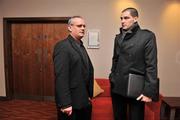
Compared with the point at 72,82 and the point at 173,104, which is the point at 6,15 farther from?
the point at 173,104

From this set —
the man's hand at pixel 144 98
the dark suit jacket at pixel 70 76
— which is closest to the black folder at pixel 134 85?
the man's hand at pixel 144 98

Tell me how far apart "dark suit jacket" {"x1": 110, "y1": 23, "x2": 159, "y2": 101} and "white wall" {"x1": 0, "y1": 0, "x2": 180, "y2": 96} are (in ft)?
7.61

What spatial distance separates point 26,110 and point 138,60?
2823 mm

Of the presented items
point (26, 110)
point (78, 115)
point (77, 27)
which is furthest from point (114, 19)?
point (78, 115)

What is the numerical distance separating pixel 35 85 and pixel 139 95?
3319 mm

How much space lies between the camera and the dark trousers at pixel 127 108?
2178 mm

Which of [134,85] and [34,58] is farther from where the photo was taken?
[34,58]

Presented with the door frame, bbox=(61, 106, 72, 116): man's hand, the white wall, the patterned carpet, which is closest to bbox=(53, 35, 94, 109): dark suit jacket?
bbox=(61, 106, 72, 116): man's hand

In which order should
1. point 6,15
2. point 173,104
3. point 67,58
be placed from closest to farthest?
point 67,58
point 173,104
point 6,15

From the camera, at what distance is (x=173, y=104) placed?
10.7 feet

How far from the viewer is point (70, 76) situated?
198cm

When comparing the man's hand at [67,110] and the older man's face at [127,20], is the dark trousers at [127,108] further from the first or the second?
the older man's face at [127,20]

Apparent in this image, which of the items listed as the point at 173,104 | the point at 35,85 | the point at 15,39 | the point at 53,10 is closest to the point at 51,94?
the point at 35,85

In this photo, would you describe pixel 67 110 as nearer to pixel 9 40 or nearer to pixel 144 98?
pixel 144 98
